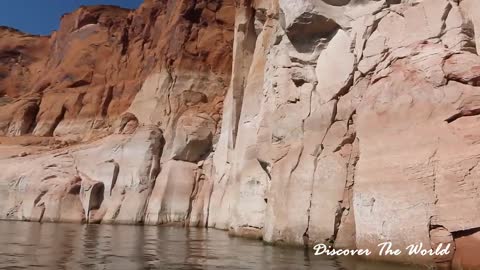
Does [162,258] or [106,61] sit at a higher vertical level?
[106,61]

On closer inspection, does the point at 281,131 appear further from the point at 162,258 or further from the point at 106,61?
the point at 106,61

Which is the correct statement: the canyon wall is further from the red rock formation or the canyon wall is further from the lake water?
the lake water

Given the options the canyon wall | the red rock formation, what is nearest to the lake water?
the canyon wall

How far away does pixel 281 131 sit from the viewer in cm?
1577

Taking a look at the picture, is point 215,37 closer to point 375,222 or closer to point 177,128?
point 177,128

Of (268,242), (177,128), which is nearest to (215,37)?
(177,128)

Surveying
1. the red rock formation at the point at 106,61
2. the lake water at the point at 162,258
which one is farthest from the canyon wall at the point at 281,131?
the lake water at the point at 162,258

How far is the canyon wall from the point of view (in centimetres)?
995

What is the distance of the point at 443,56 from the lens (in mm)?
10477

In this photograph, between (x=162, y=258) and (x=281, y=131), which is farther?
(x=281, y=131)

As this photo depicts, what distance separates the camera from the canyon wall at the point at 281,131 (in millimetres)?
9945

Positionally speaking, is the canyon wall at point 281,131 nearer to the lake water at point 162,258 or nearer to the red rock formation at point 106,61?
the red rock formation at point 106,61

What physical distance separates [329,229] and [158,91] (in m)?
25.5

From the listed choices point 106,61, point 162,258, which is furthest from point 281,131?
point 106,61
